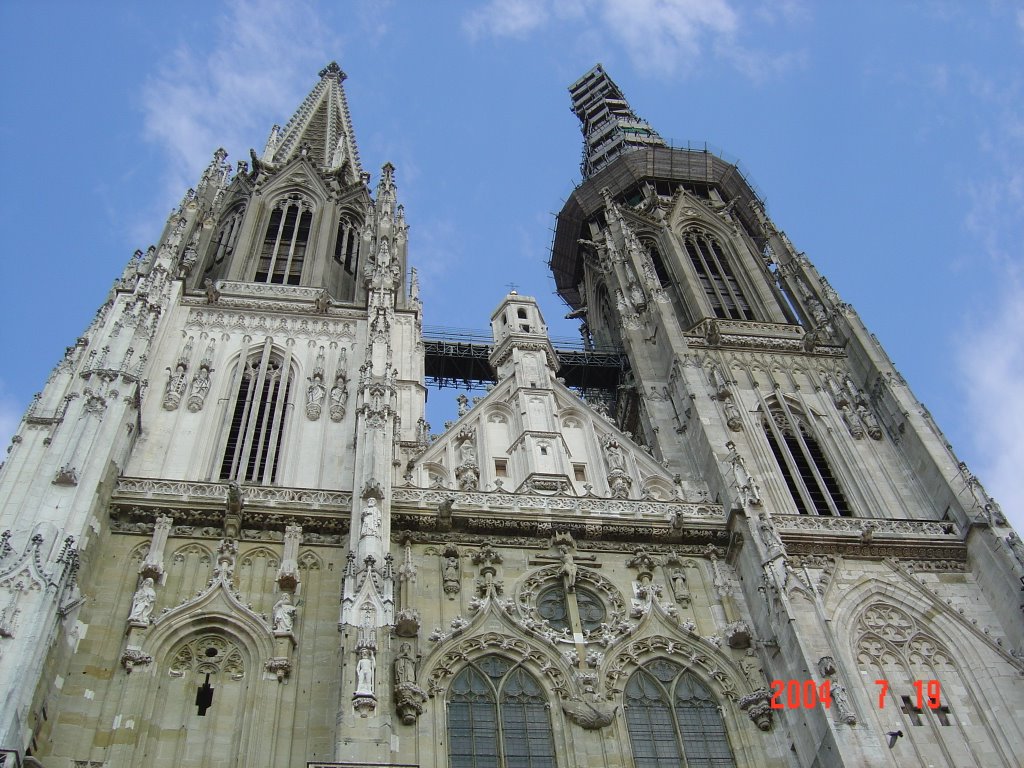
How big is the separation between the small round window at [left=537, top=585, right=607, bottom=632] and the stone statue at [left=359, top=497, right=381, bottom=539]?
3.37 meters

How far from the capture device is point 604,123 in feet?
180

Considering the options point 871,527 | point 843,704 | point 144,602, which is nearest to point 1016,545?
point 871,527

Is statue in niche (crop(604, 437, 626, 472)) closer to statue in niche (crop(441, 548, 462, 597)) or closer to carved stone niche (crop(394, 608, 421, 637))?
statue in niche (crop(441, 548, 462, 597))

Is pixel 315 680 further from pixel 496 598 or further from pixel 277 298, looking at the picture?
pixel 277 298

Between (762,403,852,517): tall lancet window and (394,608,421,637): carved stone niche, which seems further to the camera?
(762,403,852,517): tall lancet window

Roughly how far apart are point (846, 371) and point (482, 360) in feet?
40.3

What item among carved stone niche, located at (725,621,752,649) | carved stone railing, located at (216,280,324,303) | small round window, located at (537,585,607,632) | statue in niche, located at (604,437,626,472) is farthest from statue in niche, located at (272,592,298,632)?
carved stone railing, located at (216,280,324,303)

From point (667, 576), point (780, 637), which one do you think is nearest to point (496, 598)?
point (667, 576)

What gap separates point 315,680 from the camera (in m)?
17.6

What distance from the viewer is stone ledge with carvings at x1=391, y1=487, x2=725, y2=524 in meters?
A: 21.1

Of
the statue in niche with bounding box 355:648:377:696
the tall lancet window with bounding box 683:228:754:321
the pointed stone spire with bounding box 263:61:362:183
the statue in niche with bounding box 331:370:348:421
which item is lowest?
the statue in niche with bounding box 355:648:377:696

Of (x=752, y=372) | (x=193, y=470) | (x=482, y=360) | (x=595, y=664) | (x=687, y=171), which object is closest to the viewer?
(x=595, y=664)

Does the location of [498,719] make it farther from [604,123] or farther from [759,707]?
[604,123]

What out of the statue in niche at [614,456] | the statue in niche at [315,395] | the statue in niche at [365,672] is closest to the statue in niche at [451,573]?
the statue in niche at [365,672]
